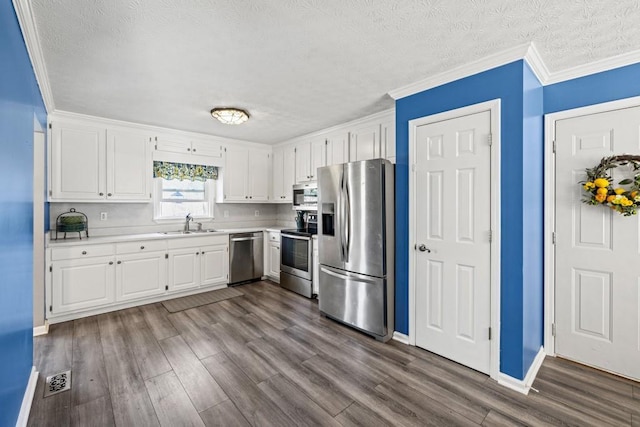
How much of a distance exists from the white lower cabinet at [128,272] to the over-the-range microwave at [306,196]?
130 cm

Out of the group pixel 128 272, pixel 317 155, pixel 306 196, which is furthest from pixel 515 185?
pixel 128 272

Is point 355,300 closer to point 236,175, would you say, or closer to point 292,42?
point 292,42

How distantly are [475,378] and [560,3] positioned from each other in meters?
2.58

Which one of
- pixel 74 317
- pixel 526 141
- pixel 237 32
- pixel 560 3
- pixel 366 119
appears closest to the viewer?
pixel 560 3

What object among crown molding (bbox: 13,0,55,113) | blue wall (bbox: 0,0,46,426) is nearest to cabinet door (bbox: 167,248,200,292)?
blue wall (bbox: 0,0,46,426)

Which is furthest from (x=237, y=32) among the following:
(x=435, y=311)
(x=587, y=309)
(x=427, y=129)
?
(x=587, y=309)

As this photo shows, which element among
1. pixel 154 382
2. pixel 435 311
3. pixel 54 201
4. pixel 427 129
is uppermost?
pixel 427 129

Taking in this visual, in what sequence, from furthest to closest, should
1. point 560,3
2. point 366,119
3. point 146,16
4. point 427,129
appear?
point 366,119
point 427,129
point 146,16
point 560,3

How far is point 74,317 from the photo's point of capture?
11.0 ft

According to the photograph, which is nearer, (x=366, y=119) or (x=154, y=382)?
(x=154, y=382)

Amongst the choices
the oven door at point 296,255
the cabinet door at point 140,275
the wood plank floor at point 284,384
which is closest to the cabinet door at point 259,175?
the oven door at point 296,255

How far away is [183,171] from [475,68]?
4139 millimetres

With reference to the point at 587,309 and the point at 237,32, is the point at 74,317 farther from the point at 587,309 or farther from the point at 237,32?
the point at 587,309

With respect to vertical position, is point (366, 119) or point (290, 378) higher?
point (366, 119)
